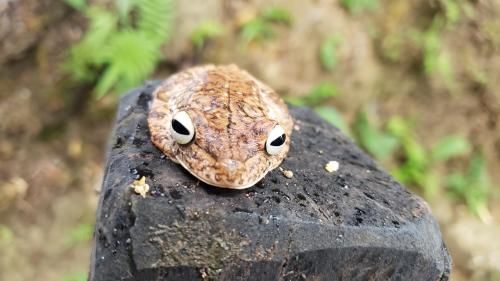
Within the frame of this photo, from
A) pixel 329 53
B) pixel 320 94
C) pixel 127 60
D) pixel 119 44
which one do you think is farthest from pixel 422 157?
pixel 119 44

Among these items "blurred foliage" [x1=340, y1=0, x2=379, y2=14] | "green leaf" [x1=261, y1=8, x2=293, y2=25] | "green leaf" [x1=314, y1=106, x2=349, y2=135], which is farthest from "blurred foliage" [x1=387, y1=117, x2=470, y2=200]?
"green leaf" [x1=261, y1=8, x2=293, y2=25]

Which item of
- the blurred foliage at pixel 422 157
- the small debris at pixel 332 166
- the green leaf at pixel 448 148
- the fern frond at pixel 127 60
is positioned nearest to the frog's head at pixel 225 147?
the small debris at pixel 332 166

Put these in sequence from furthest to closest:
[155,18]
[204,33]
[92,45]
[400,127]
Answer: [400,127] < [204,33] < [155,18] < [92,45]

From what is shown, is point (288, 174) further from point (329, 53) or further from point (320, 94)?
point (329, 53)

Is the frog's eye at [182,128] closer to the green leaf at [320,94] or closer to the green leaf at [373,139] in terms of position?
the green leaf at [320,94]

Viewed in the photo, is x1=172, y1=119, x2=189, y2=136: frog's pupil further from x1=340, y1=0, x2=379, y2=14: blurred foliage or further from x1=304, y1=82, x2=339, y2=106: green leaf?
x1=340, y1=0, x2=379, y2=14: blurred foliage

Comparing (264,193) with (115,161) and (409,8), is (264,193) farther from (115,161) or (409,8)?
(409,8)
